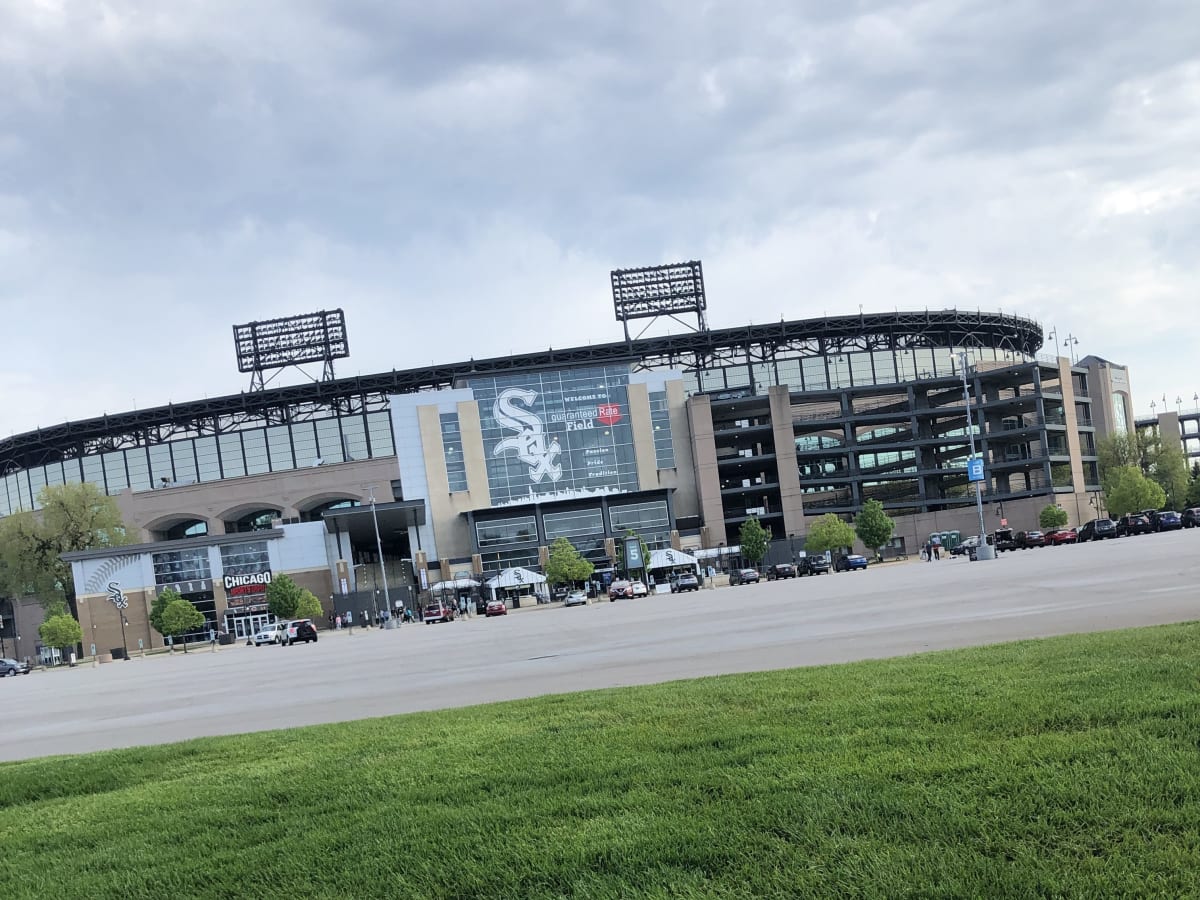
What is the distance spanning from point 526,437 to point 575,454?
5.50 metres

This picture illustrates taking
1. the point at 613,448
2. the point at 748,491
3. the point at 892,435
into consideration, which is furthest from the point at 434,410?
the point at 892,435

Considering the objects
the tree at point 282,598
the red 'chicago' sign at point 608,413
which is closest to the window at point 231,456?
the tree at point 282,598

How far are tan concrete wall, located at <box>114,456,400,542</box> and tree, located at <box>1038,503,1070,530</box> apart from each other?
225 feet

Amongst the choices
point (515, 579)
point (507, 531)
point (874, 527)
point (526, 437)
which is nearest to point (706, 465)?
point (526, 437)

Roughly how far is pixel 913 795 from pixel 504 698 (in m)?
9.31

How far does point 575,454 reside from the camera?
106m

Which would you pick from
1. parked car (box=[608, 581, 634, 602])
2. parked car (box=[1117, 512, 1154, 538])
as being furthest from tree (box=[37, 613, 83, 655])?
parked car (box=[1117, 512, 1154, 538])

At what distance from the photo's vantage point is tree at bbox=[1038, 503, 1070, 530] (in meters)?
96.1

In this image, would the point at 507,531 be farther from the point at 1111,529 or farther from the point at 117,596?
the point at 1111,529

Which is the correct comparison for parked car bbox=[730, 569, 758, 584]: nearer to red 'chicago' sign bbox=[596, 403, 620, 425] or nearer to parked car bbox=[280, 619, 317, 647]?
red 'chicago' sign bbox=[596, 403, 620, 425]

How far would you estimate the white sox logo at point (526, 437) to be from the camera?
104875 millimetres

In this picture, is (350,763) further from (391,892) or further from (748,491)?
(748,491)

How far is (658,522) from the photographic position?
106 metres

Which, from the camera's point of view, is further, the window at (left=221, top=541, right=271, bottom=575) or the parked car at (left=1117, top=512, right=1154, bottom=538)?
the window at (left=221, top=541, right=271, bottom=575)
